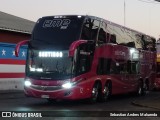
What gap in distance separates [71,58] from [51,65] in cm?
93

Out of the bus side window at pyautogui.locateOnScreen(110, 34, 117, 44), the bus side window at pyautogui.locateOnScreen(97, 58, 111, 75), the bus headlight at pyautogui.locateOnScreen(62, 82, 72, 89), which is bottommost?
the bus headlight at pyautogui.locateOnScreen(62, 82, 72, 89)

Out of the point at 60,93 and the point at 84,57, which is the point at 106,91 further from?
the point at 60,93

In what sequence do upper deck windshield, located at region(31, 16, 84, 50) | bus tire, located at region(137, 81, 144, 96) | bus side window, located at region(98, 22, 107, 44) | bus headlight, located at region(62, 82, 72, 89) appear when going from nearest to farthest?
1. bus headlight, located at region(62, 82, 72, 89)
2. upper deck windshield, located at region(31, 16, 84, 50)
3. bus side window, located at region(98, 22, 107, 44)
4. bus tire, located at region(137, 81, 144, 96)

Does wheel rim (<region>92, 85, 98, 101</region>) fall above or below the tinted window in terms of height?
below

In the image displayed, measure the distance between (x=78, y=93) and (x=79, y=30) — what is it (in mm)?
2721

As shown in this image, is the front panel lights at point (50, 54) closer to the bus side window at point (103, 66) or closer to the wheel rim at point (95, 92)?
the wheel rim at point (95, 92)

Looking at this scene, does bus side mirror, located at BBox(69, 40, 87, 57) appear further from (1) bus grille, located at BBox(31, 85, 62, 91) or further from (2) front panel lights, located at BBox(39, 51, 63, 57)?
(1) bus grille, located at BBox(31, 85, 62, 91)

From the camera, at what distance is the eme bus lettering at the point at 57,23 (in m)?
21.0

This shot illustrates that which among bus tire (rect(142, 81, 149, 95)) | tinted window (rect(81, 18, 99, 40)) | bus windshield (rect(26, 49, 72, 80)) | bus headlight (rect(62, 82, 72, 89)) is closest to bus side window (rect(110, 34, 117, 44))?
tinted window (rect(81, 18, 99, 40))

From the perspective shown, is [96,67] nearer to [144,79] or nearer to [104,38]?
[104,38]

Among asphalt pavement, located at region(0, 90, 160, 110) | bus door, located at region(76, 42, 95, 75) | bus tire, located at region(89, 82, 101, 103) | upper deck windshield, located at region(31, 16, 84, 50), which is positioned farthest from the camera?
bus tire, located at region(89, 82, 101, 103)

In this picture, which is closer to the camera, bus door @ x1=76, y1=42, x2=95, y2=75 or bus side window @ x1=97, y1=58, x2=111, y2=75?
bus door @ x1=76, y1=42, x2=95, y2=75

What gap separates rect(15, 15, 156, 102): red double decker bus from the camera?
793 inches

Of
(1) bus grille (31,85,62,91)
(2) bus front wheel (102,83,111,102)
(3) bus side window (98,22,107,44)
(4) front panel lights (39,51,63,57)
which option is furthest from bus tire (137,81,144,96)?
(1) bus grille (31,85,62,91)
